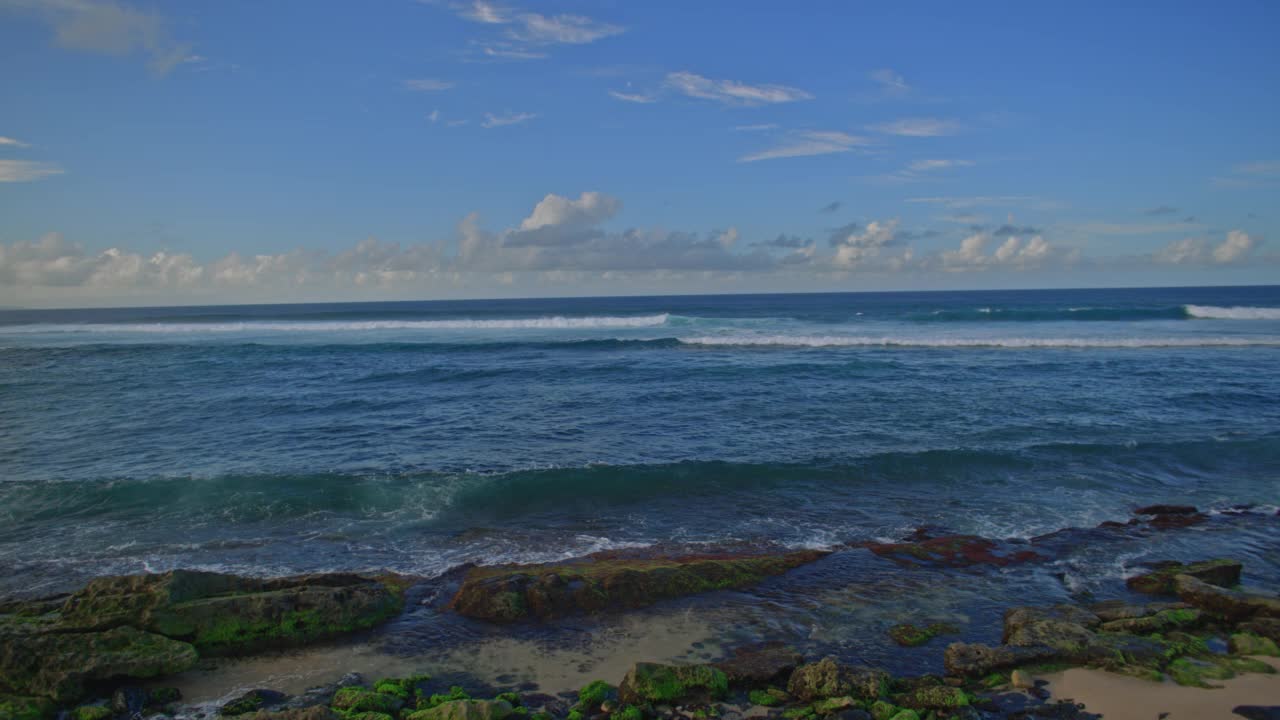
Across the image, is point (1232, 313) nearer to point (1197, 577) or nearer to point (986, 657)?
point (1197, 577)

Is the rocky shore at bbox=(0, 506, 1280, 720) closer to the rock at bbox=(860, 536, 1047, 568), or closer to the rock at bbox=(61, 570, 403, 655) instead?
the rock at bbox=(61, 570, 403, 655)

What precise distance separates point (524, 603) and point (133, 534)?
8.89m

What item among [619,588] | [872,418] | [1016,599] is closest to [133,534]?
[619,588]

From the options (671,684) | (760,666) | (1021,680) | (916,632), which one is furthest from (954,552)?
(671,684)

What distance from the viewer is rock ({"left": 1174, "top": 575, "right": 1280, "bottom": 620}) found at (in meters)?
8.83

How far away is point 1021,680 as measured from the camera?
7.49 metres

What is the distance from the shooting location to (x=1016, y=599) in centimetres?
975

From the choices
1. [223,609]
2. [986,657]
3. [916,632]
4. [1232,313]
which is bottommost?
[916,632]

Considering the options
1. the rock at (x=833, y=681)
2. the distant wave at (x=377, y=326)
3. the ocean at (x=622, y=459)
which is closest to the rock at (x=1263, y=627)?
the ocean at (x=622, y=459)

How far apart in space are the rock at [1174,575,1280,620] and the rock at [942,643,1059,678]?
3094 millimetres

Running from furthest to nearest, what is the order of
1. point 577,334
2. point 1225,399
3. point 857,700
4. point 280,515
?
1. point 577,334
2. point 1225,399
3. point 280,515
4. point 857,700

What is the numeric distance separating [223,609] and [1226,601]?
13.6m

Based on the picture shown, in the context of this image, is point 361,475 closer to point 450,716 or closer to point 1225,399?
point 450,716

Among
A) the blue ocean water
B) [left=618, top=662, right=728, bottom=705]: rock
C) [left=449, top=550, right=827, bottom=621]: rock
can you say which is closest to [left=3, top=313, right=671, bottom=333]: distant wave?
the blue ocean water
